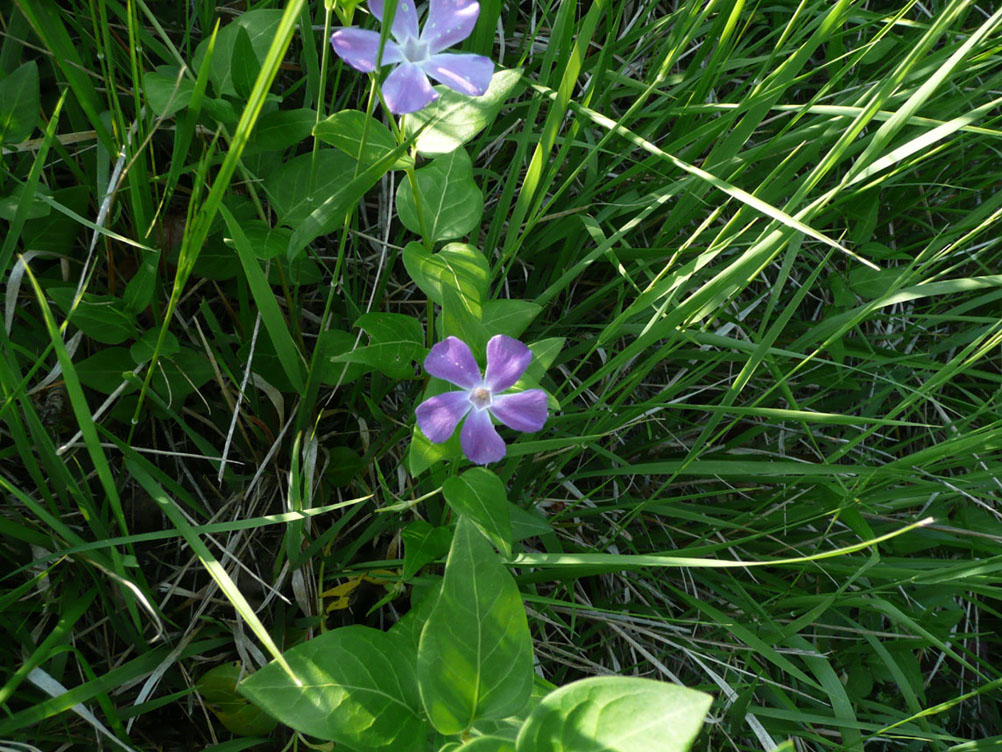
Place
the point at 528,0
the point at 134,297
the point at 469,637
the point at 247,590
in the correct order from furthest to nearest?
the point at 528,0 → the point at 247,590 → the point at 134,297 → the point at 469,637

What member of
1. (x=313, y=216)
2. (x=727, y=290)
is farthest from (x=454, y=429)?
(x=727, y=290)

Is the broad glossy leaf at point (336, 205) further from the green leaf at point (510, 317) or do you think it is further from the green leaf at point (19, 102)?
the green leaf at point (19, 102)

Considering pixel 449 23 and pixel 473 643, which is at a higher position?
pixel 449 23

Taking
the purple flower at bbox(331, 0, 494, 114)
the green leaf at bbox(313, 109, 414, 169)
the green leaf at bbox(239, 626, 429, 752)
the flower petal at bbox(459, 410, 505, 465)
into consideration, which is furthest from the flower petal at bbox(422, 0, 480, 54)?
the green leaf at bbox(239, 626, 429, 752)

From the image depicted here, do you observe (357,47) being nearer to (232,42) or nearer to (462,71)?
(462,71)

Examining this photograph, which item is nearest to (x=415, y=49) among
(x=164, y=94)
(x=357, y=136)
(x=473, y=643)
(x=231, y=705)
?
(x=357, y=136)

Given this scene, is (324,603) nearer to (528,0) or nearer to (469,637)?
(469,637)
